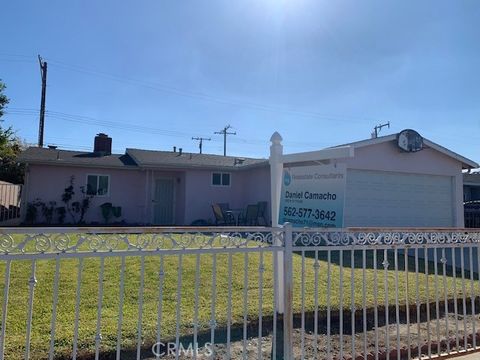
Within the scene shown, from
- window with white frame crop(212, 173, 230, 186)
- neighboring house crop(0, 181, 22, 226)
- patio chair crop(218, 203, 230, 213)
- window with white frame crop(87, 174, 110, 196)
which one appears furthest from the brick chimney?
patio chair crop(218, 203, 230, 213)

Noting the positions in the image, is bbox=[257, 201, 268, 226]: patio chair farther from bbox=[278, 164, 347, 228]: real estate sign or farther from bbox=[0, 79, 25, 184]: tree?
bbox=[0, 79, 25, 184]: tree

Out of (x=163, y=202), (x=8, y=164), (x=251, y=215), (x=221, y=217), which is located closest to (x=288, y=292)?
(x=221, y=217)

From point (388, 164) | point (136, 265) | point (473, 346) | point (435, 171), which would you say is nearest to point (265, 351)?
point (473, 346)

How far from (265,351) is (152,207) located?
1383 centimetres

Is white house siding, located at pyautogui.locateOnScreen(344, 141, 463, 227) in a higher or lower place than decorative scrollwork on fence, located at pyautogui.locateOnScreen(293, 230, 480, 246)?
higher

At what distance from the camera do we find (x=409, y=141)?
1282cm

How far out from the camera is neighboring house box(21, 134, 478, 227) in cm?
1267

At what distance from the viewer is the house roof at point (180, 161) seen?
15.9 metres

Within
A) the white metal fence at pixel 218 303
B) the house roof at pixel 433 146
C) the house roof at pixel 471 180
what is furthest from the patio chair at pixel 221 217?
the house roof at pixel 471 180

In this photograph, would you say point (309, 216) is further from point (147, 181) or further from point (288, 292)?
point (147, 181)

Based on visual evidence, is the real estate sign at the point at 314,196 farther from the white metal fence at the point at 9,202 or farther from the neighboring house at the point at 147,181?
the white metal fence at the point at 9,202

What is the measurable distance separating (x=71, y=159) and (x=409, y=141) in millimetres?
13213

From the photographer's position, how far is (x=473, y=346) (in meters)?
3.93

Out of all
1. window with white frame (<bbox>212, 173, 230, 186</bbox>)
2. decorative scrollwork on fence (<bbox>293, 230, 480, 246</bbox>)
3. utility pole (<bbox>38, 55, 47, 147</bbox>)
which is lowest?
decorative scrollwork on fence (<bbox>293, 230, 480, 246</bbox>)
